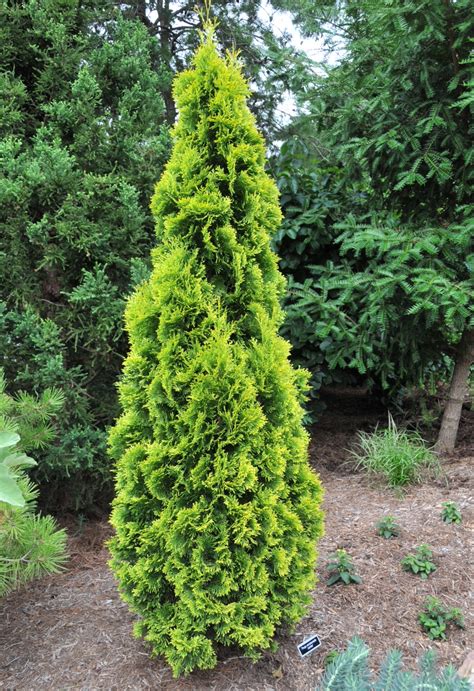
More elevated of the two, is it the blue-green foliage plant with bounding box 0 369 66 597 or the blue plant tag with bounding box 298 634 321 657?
the blue-green foliage plant with bounding box 0 369 66 597

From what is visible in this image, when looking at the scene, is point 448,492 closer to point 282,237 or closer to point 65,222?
point 282,237

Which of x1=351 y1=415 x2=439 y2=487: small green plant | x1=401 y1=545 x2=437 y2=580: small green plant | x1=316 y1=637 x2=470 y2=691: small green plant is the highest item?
x1=351 y1=415 x2=439 y2=487: small green plant

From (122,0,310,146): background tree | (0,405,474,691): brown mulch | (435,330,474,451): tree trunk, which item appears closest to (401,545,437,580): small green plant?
(0,405,474,691): brown mulch

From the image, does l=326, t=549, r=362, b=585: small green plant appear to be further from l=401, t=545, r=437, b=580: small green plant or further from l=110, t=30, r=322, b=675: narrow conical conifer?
l=110, t=30, r=322, b=675: narrow conical conifer

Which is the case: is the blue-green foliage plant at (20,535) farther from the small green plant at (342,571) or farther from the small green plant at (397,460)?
the small green plant at (397,460)

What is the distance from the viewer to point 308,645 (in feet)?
8.06

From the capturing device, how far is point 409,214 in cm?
475

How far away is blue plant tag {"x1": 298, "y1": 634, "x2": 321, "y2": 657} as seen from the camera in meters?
2.44

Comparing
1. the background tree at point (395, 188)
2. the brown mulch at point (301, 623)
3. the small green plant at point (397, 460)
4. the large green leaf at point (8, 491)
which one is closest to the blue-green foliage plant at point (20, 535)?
the large green leaf at point (8, 491)

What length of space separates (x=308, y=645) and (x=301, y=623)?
0.66 ft

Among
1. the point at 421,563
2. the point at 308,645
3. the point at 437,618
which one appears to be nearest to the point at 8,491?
the point at 308,645

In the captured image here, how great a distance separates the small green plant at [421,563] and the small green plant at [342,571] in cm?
30

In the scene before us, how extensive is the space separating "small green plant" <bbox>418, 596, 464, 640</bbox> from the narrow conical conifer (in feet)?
2.50

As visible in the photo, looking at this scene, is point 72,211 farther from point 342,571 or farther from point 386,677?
point 386,677
